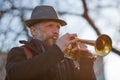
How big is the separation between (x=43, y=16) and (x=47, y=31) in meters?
0.29

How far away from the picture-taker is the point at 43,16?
5082mm

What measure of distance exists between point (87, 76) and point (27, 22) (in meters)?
0.92

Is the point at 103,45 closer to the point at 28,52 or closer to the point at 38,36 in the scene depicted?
→ the point at 38,36

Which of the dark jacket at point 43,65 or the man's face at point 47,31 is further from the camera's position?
the man's face at point 47,31

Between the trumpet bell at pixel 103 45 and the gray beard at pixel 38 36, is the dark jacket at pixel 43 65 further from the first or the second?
the trumpet bell at pixel 103 45

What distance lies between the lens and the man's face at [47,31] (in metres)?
4.76

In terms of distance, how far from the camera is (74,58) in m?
4.86

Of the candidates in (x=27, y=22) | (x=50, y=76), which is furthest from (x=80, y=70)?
(x=27, y=22)

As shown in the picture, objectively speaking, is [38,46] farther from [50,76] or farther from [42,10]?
[42,10]

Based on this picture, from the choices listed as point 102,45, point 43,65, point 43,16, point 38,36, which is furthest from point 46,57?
point 102,45

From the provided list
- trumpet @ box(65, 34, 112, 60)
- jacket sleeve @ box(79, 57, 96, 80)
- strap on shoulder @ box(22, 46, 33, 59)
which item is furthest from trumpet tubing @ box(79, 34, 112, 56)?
strap on shoulder @ box(22, 46, 33, 59)

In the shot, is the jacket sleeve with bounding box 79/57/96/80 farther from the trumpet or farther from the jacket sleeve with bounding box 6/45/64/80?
the jacket sleeve with bounding box 6/45/64/80

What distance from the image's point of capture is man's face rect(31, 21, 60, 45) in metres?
4.76

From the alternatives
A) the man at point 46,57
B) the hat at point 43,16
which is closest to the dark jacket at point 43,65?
the man at point 46,57
